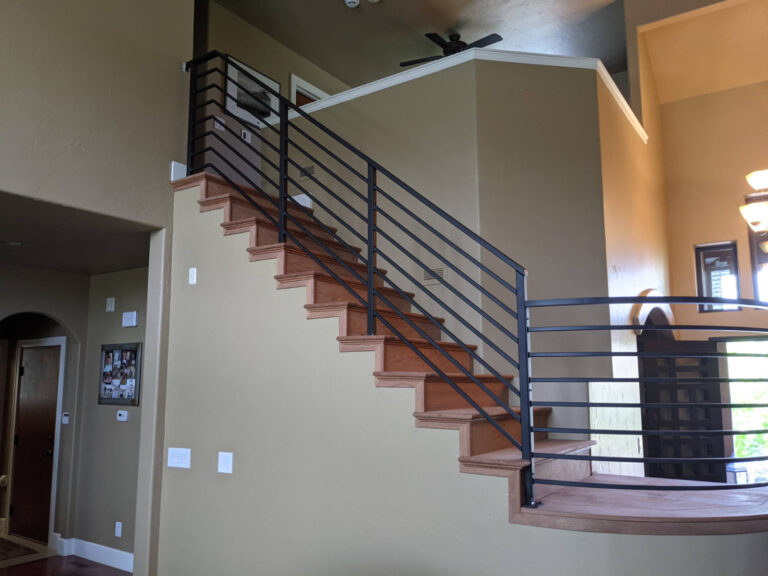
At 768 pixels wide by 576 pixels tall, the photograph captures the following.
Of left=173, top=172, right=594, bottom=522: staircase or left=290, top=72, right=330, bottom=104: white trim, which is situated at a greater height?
left=290, top=72, right=330, bottom=104: white trim

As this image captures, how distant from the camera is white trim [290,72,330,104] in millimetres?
7461

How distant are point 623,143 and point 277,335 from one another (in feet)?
12.0

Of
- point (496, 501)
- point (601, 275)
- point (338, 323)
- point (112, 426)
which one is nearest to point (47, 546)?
point (112, 426)

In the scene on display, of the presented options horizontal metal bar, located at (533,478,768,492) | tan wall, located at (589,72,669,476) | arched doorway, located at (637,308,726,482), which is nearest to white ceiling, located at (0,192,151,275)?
horizontal metal bar, located at (533,478,768,492)

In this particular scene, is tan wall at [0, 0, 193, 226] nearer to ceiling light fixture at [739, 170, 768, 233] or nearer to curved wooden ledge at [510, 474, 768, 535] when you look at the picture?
curved wooden ledge at [510, 474, 768, 535]

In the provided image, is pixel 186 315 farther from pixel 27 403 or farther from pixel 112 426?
pixel 27 403

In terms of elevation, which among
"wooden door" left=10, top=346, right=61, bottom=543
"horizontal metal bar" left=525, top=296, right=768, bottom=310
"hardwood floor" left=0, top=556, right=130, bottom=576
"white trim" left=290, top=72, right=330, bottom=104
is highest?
"white trim" left=290, top=72, right=330, bottom=104

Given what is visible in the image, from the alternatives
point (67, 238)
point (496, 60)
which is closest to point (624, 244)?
point (496, 60)

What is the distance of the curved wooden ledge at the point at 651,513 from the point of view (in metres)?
2.60

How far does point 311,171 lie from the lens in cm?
555

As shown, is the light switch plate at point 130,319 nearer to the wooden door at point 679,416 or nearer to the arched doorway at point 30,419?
the arched doorway at point 30,419

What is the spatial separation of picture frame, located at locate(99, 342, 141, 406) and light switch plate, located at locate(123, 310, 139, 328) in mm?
176

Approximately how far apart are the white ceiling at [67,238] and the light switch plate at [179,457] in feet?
5.02

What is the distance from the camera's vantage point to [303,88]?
7613 millimetres
